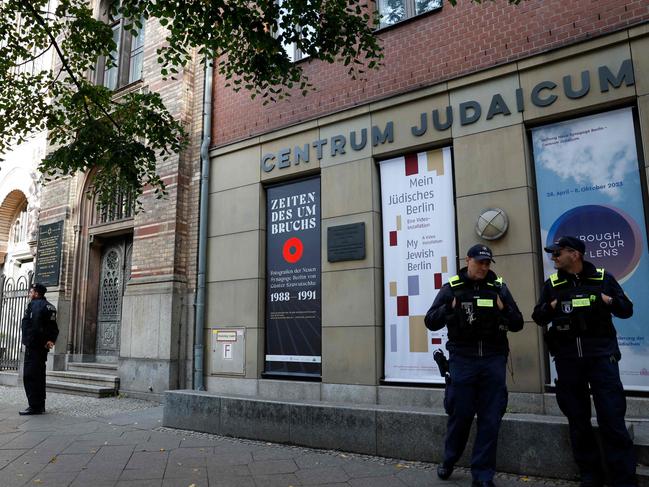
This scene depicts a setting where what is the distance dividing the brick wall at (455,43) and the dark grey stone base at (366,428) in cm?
454

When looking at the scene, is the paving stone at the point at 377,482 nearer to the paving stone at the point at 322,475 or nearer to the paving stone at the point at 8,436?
the paving stone at the point at 322,475

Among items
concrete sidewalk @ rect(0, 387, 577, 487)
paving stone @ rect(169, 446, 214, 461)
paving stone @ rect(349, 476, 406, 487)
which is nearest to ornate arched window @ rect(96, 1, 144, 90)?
concrete sidewalk @ rect(0, 387, 577, 487)

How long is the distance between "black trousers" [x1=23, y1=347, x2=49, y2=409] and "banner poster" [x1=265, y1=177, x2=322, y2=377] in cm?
343

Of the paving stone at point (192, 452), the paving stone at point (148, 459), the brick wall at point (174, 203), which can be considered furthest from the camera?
the brick wall at point (174, 203)

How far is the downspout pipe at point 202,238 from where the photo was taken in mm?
9352

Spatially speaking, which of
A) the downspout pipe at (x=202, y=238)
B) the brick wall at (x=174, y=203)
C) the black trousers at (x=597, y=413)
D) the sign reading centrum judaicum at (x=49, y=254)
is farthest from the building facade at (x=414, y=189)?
the sign reading centrum judaicum at (x=49, y=254)

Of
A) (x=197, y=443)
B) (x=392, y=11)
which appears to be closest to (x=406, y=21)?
(x=392, y=11)

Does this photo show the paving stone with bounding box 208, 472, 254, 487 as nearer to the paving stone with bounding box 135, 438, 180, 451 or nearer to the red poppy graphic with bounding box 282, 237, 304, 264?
the paving stone with bounding box 135, 438, 180, 451

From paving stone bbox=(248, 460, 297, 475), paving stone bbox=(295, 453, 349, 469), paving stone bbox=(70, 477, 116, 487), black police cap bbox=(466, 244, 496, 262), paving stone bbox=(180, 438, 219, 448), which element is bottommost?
paving stone bbox=(70, 477, 116, 487)

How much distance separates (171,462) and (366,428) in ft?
6.57

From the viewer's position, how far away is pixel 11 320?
1318 cm

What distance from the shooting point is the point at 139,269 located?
1025cm

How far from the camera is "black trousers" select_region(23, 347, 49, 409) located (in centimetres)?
802

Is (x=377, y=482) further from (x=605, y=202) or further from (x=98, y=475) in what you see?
(x=605, y=202)
